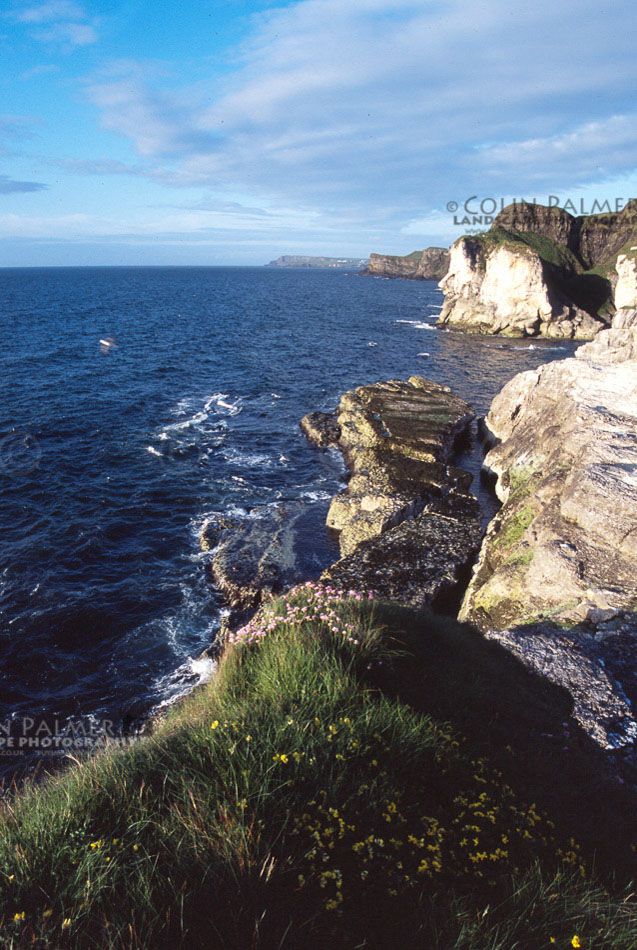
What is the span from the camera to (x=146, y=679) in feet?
54.2

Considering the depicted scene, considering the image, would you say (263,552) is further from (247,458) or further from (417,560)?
(247,458)

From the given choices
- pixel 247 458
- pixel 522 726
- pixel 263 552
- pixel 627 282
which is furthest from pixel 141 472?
pixel 627 282

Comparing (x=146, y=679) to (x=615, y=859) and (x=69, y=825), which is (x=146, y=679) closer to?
(x=69, y=825)

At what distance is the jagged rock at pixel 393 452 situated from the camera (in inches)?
941

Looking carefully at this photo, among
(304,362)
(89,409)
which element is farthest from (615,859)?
(304,362)

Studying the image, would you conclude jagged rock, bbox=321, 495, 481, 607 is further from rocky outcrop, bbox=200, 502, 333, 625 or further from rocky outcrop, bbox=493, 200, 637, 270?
rocky outcrop, bbox=493, 200, 637, 270

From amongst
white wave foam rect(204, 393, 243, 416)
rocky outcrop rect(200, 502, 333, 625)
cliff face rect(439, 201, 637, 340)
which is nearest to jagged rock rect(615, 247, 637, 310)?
cliff face rect(439, 201, 637, 340)

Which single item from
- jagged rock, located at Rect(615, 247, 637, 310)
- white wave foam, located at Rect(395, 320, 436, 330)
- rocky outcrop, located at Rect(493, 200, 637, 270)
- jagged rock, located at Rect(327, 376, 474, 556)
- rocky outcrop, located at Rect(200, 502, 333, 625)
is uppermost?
rocky outcrop, located at Rect(493, 200, 637, 270)

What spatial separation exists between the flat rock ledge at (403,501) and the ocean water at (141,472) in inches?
90.0

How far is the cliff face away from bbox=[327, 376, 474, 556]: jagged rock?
55065 millimetres

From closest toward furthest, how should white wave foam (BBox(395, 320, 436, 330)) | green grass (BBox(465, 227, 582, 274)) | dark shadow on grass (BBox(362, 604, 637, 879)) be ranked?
dark shadow on grass (BBox(362, 604, 637, 879))
white wave foam (BBox(395, 320, 436, 330))
green grass (BBox(465, 227, 582, 274))

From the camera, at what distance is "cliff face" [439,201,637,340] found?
84.9m

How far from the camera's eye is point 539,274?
3268 inches

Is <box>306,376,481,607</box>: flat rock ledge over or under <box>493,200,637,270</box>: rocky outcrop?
under
